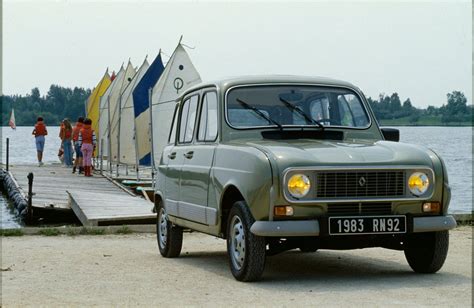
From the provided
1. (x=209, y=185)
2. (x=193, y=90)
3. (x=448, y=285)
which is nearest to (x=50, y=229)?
(x=193, y=90)

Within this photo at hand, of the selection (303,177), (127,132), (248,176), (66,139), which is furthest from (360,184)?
(127,132)

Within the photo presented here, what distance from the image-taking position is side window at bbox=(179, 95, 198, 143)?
1116cm

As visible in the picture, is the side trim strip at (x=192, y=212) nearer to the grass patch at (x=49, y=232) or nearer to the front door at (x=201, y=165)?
the front door at (x=201, y=165)

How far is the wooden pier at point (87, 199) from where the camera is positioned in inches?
663

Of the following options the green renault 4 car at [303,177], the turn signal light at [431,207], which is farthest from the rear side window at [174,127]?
the turn signal light at [431,207]

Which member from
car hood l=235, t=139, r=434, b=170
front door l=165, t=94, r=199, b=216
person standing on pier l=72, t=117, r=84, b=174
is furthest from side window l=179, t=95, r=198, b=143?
person standing on pier l=72, t=117, r=84, b=174

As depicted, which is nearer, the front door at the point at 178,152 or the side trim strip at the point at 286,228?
the side trim strip at the point at 286,228

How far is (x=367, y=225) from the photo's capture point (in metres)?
Answer: 8.71

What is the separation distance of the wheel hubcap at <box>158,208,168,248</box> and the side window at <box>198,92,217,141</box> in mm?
1422

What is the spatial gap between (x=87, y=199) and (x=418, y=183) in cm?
1265

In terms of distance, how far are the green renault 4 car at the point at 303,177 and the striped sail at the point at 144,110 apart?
2604 centimetres

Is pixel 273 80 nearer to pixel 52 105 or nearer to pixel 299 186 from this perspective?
pixel 299 186

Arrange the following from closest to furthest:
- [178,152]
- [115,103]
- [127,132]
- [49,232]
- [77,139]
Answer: [178,152] < [49,232] < [77,139] < [127,132] < [115,103]

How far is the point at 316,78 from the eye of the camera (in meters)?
10.6
